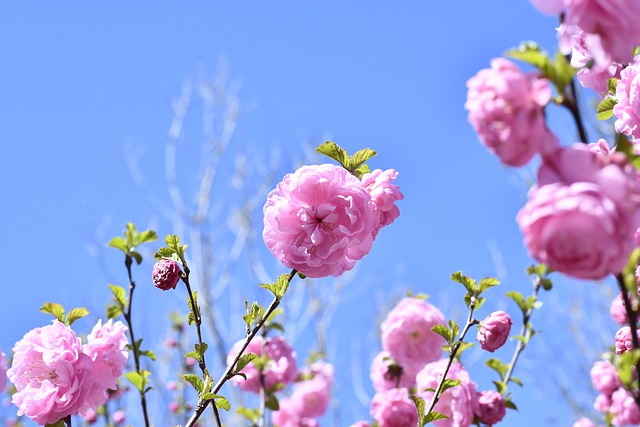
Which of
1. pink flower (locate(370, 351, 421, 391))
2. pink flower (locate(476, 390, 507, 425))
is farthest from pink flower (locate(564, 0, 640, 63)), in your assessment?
Result: pink flower (locate(370, 351, 421, 391))

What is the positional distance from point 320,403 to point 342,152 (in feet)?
8.12

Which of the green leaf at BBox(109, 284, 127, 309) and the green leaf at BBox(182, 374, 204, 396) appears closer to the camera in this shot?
the green leaf at BBox(182, 374, 204, 396)

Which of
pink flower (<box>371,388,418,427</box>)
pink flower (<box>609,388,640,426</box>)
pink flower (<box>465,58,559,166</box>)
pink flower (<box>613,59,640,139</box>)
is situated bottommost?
pink flower (<box>465,58,559,166</box>)

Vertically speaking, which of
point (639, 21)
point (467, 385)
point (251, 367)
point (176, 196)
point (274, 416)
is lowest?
point (639, 21)

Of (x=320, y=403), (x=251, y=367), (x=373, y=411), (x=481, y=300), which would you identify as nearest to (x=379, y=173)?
(x=481, y=300)

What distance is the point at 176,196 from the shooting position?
8.52 m

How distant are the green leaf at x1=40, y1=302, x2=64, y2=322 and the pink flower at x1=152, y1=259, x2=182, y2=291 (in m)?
0.36

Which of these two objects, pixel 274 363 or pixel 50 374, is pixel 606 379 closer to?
pixel 274 363

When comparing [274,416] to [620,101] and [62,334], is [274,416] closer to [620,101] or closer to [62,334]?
[62,334]

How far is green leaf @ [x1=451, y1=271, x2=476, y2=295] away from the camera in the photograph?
1.82 m

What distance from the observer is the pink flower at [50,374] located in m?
1.60

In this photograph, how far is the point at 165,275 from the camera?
5.22 feet

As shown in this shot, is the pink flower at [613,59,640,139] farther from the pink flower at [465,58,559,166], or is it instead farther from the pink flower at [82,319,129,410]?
the pink flower at [82,319,129,410]

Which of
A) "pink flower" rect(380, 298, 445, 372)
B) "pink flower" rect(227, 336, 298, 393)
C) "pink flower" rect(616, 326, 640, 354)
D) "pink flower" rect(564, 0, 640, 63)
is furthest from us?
"pink flower" rect(227, 336, 298, 393)
